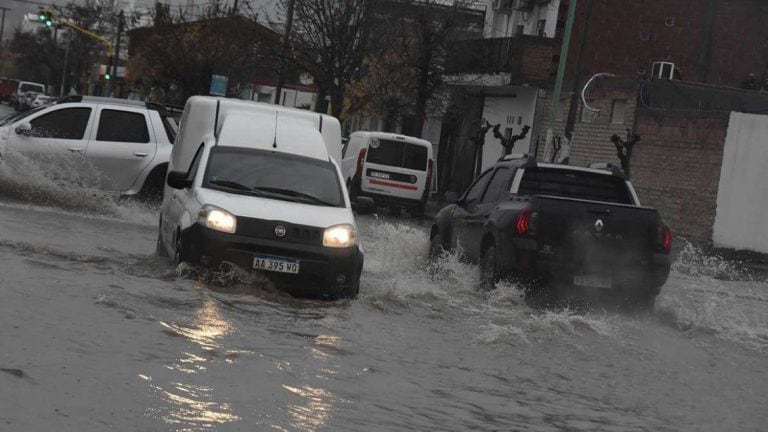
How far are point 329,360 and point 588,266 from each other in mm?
4853

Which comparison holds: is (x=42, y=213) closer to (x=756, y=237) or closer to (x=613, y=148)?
(x=756, y=237)

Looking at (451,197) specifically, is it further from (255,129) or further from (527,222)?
(255,129)

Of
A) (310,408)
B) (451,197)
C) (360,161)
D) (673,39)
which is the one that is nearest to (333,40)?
(673,39)

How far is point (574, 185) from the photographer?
15.0 metres

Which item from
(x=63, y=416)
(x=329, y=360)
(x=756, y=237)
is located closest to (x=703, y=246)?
(x=756, y=237)

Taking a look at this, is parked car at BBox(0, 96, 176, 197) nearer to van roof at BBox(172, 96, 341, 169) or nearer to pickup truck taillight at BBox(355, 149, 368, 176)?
van roof at BBox(172, 96, 341, 169)

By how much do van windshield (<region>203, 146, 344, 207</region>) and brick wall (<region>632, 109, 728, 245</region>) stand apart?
56.5ft

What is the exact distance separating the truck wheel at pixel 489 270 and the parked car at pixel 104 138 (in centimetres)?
753

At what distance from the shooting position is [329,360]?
9383mm

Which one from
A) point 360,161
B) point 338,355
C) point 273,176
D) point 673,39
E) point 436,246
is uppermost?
point 673,39

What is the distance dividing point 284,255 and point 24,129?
30.1ft

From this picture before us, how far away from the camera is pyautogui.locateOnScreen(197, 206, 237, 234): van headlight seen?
11.9 metres

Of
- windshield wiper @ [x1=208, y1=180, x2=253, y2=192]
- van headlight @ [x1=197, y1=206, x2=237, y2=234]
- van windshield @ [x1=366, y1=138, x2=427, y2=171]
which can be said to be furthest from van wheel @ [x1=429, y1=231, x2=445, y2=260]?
van windshield @ [x1=366, y1=138, x2=427, y2=171]

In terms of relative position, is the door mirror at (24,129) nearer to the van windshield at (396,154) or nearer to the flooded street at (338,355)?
the flooded street at (338,355)
